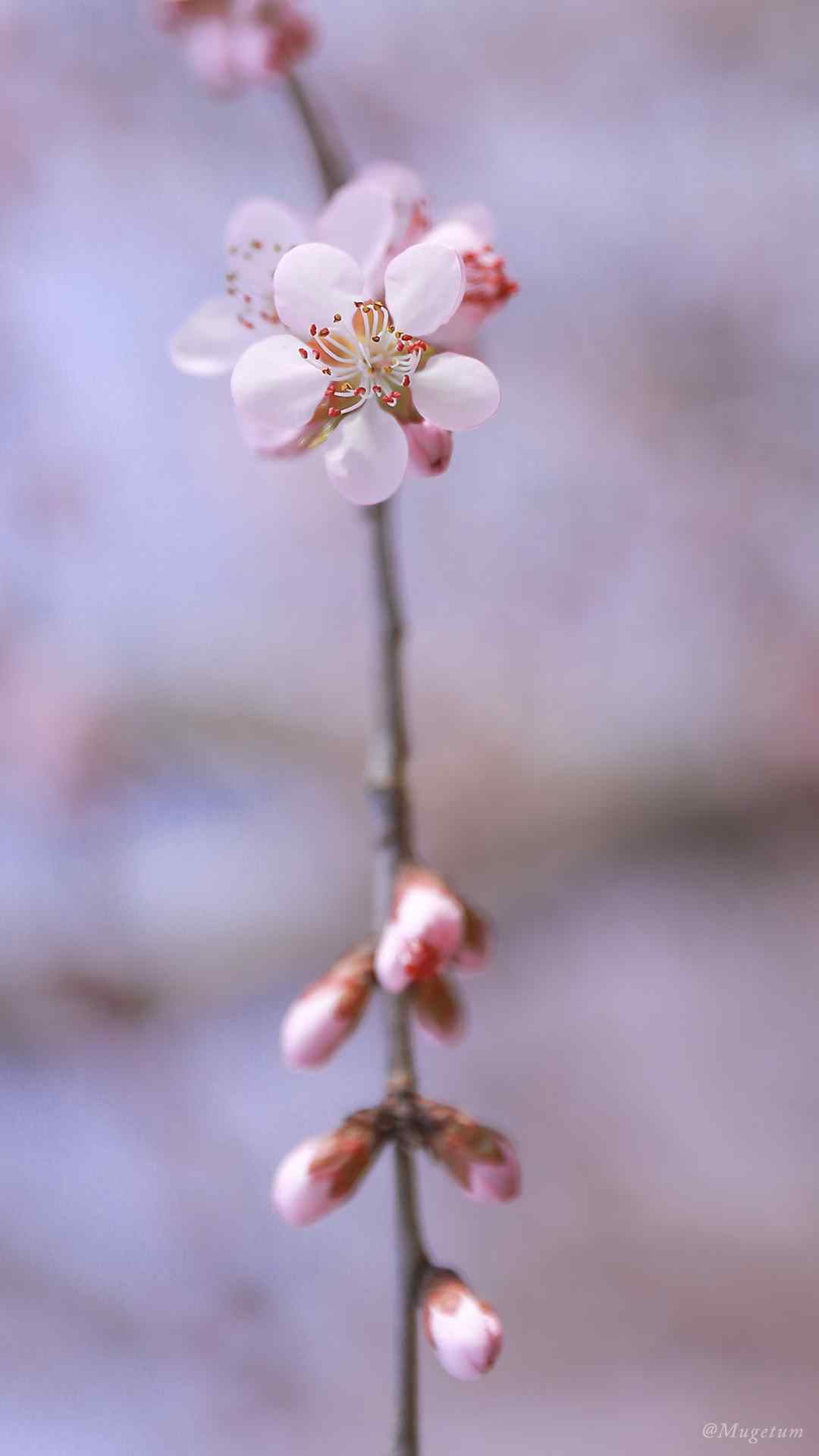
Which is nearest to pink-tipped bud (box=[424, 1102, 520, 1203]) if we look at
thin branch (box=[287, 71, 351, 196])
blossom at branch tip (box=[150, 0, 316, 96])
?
thin branch (box=[287, 71, 351, 196])

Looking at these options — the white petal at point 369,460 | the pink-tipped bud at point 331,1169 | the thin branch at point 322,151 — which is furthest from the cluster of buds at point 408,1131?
the thin branch at point 322,151

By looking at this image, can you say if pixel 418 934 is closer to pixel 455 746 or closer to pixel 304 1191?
pixel 304 1191

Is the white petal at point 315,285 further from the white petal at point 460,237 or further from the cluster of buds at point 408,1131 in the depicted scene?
the cluster of buds at point 408,1131

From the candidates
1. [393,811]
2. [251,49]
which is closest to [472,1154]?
[393,811]

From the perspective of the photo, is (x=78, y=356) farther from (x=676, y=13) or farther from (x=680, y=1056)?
(x=680, y=1056)

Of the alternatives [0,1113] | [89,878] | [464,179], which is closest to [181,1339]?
[0,1113]
